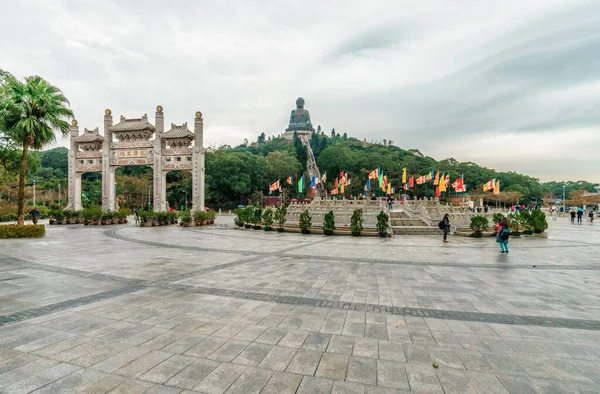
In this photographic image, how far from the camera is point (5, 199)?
43094 millimetres

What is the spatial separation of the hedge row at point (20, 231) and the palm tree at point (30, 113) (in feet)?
1.60

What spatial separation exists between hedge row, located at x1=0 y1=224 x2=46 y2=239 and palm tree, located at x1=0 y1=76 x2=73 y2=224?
1.60 feet

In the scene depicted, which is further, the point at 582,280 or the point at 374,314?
the point at 582,280

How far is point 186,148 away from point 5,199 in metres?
32.0

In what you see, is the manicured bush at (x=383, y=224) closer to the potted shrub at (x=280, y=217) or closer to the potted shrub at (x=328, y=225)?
the potted shrub at (x=328, y=225)

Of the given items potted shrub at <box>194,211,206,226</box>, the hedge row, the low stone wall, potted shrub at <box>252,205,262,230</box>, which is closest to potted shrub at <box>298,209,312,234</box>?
the low stone wall

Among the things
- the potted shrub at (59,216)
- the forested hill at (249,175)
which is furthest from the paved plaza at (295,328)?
the forested hill at (249,175)

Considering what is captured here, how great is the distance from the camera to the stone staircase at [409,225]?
22094mm

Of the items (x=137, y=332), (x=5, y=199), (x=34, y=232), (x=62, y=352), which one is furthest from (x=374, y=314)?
(x=5, y=199)

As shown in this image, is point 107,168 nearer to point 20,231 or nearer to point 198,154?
point 198,154

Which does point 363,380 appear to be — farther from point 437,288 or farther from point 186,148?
point 186,148

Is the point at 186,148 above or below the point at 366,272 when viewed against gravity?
above

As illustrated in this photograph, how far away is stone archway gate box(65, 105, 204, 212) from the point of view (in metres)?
31.7

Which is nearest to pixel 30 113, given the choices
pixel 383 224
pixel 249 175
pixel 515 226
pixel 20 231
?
pixel 20 231
